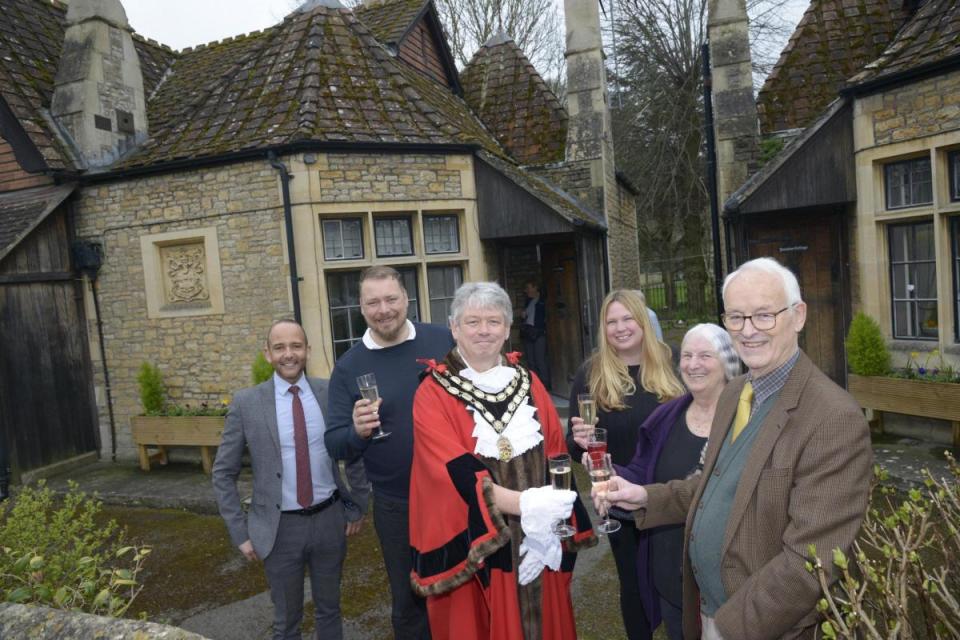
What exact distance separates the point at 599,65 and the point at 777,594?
8986 millimetres

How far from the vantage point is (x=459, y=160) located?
8555 mm

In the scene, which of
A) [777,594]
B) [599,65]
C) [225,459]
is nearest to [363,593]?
[225,459]

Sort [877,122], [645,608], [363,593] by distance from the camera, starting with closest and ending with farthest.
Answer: [645,608] → [363,593] → [877,122]

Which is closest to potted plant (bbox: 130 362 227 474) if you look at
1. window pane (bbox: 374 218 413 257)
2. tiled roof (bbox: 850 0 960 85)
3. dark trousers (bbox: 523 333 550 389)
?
window pane (bbox: 374 218 413 257)

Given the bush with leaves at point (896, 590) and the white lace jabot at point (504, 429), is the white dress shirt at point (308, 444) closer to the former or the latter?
the white lace jabot at point (504, 429)

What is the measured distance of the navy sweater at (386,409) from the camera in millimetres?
3211

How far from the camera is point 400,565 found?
128 inches

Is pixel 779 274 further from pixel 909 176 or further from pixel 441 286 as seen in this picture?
pixel 441 286

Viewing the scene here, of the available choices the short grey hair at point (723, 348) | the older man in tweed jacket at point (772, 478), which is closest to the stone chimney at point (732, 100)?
the short grey hair at point (723, 348)

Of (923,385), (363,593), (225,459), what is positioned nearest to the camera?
(225,459)

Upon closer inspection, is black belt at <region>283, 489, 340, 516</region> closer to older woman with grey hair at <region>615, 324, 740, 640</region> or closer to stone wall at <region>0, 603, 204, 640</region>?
stone wall at <region>0, 603, 204, 640</region>

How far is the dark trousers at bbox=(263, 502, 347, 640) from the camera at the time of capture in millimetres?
3271

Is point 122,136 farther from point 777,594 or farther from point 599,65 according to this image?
point 777,594

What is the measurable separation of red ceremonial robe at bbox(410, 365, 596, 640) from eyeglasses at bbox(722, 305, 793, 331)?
3.57ft
